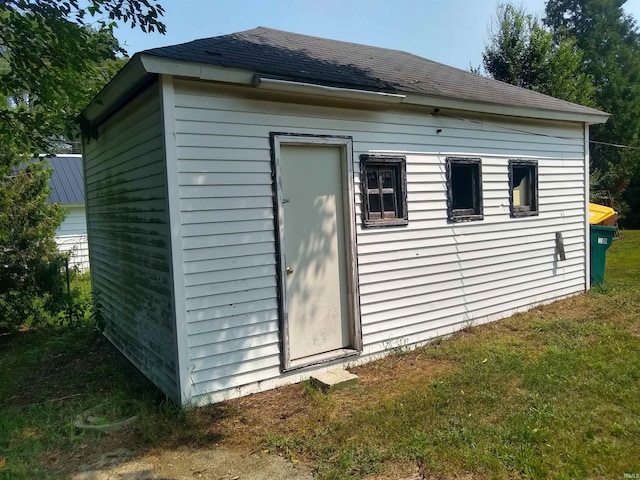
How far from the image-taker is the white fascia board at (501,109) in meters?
5.85

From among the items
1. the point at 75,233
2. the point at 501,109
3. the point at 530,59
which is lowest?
the point at 75,233

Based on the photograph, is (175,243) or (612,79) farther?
(612,79)

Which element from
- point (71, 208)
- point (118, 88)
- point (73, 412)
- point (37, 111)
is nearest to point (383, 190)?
point (118, 88)

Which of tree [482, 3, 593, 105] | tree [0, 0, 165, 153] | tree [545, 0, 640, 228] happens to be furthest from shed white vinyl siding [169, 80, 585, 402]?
tree [545, 0, 640, 228]

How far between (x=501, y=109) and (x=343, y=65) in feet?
8.04

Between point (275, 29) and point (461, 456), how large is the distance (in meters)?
6.27

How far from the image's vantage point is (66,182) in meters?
18.4

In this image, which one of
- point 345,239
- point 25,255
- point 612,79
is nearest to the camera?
point 345,239

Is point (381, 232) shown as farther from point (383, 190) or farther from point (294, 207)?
point (294, 207)

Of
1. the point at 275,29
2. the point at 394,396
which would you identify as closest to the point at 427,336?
the point at 394,396

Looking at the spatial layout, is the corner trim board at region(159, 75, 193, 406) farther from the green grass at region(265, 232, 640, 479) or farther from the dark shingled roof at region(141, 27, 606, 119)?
the green grass at region(265, 232, 640, 479)

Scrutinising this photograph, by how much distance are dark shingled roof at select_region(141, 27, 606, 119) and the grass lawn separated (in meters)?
3.11

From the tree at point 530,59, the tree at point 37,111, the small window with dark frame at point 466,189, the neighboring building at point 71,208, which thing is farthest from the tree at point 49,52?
the tree at point 530,59

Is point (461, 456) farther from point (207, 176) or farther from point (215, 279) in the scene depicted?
point (207, 176)
